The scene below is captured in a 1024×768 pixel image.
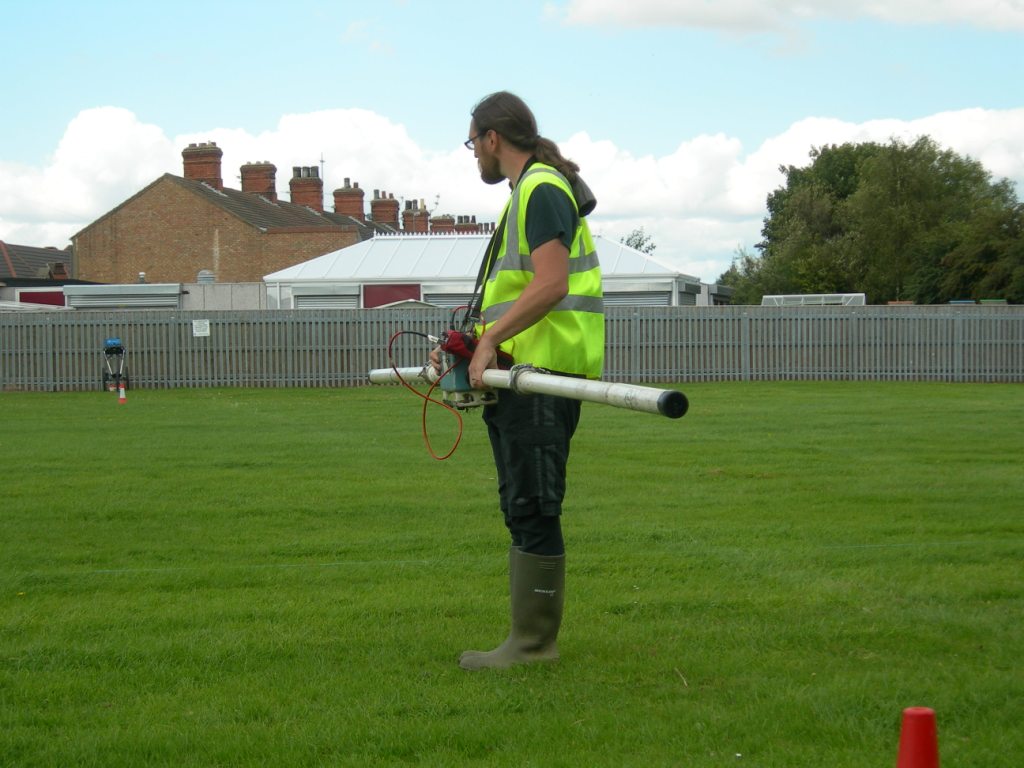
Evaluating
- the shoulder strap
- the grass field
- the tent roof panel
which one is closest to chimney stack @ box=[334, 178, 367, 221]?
the tent roof panel

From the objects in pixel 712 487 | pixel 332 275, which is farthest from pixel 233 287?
pixel 712 487

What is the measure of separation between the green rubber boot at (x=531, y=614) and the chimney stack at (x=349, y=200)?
65.4 meters

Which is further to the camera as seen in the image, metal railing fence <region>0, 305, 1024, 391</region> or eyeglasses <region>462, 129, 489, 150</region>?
metal railing fence <region>0, 305, 1024, 391</region>

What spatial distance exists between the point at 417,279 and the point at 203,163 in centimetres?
2708

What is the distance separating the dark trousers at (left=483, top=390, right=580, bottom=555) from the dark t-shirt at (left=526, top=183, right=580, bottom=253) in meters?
0.61

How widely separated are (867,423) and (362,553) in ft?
34.4

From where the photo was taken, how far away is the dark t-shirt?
15.2 feet

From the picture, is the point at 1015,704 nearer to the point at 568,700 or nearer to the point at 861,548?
the point at 568,700

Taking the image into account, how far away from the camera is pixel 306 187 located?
2601 inches

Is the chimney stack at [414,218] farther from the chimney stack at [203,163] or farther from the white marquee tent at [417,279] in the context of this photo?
the white marquee tent at [417,279]

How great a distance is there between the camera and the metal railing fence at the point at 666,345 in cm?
2869

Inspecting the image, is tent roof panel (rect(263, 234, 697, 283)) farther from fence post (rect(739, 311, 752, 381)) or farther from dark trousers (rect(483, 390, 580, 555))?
dark trousers (rect(483, 390, 580, 555))

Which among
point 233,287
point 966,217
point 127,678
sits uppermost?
point 966,217

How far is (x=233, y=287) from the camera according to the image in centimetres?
3762
